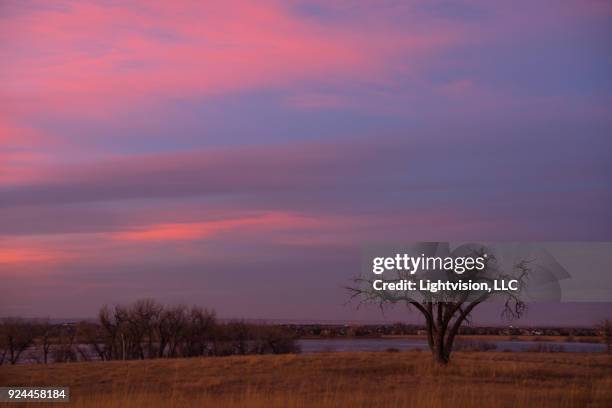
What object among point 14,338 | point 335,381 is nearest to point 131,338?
point 14,338

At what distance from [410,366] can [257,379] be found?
287 inches

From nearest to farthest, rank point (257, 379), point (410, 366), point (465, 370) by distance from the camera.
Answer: point (257, 379) < point (465, 370) < point (410, 366)

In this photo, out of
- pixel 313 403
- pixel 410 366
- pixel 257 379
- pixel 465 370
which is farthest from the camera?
pixel 410 366

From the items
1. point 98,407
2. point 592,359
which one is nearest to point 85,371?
point 98,407

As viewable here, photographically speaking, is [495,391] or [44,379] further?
[44,379]

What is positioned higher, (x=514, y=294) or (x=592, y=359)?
(x=514, y=294)

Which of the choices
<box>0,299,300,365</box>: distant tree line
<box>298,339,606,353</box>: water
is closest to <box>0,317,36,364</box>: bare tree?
<box>0,299,300,365</box>: distant tree line

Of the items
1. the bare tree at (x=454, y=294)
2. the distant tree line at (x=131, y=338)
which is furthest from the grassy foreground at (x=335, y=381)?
the distant tree line at (x=131, y=338)

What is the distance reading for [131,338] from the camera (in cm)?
5438

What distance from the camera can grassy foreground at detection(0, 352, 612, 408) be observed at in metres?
16.5

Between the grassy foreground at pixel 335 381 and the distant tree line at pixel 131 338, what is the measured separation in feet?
81.3

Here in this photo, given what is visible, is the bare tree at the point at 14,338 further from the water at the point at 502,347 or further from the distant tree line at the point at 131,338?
the water at the point at 502,347

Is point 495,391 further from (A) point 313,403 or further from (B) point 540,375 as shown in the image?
(B) point 540,375

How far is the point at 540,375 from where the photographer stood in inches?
1013
